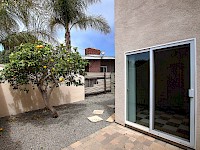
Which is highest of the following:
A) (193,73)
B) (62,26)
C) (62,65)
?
(62,26)

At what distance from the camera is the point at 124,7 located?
4582 millimetres

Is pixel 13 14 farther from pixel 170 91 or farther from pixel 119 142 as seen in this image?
pixel 170 91

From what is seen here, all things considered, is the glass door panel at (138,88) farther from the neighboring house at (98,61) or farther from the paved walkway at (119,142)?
the neighboring house at (98,61)

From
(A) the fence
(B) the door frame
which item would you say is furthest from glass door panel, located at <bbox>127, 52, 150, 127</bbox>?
(A) the fence

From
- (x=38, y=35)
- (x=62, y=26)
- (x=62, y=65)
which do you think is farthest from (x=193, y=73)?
(x=62, y=26)

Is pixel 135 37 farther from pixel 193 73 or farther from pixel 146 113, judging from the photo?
pixel 146 113

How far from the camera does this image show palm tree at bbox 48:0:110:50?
29.3ft

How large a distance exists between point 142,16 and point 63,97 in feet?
19.9

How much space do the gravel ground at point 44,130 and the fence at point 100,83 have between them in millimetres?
5286

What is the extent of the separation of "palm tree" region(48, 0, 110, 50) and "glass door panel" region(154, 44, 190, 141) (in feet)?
19.6

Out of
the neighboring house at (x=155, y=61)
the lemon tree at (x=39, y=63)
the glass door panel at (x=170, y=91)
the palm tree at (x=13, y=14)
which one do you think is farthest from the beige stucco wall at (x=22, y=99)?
the glass door panel at (x=170, y=91)

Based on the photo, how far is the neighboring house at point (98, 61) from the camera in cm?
1648

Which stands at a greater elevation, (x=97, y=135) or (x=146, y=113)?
(x=146, y=113)

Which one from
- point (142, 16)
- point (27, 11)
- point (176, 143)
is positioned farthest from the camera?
point (27, 11)
